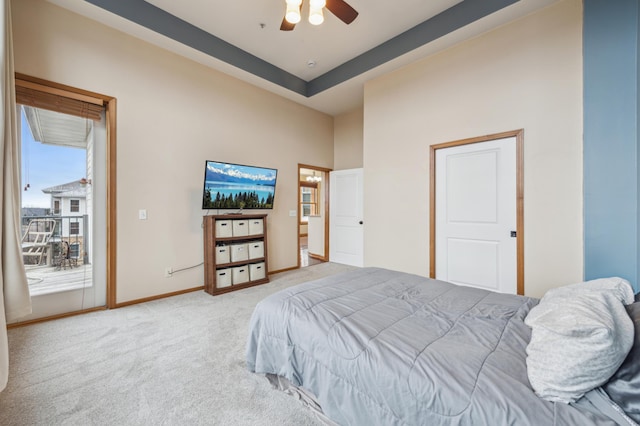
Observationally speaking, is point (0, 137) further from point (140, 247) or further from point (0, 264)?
point (140, 247)

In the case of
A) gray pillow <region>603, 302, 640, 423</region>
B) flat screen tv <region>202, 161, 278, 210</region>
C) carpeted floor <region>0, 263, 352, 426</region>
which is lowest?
carpeted floor <region>0, 263, 352, 426</region>

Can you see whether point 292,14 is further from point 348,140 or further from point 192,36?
point 348,140

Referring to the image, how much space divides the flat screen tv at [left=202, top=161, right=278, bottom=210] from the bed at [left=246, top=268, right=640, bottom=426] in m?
2.45

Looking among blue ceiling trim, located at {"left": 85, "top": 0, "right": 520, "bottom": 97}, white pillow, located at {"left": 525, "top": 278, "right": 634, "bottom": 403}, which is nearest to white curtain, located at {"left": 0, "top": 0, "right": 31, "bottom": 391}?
blue ceiling trim, located at {"left": 85, "top": 0, "right": 520, "bottom": 97}

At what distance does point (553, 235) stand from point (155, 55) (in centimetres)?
504

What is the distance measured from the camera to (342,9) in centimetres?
238

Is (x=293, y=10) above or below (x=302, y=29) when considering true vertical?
below

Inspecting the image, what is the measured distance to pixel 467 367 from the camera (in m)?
1.00

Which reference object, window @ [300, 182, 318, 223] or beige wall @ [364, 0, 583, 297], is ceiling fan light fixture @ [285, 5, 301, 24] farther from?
window @ [300, 182, 318, 223]

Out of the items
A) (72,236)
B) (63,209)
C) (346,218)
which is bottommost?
(72,236)

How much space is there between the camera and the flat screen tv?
3.67m

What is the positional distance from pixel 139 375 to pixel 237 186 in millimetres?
2629

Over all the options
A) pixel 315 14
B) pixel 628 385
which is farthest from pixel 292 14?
pixel 628 385

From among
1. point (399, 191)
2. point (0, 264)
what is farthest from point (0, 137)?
point (399, 191)
